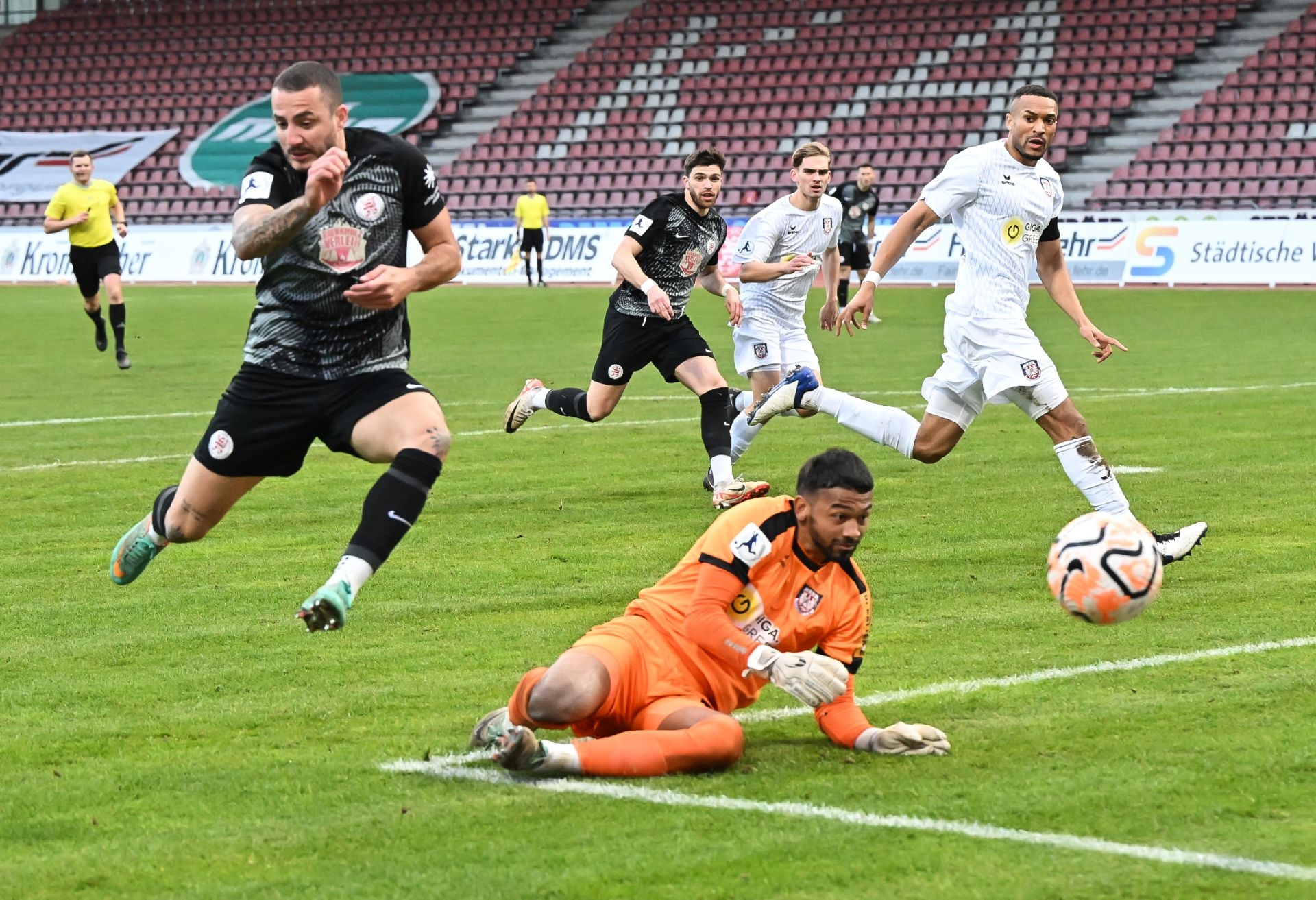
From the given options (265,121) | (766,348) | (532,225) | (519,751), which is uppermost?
(519,751)

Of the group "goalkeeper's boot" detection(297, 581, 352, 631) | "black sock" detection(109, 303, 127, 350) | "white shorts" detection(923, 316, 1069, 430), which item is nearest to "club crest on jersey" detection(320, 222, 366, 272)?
"goalkeeper's boot" detection(297, 581, 352, 631)

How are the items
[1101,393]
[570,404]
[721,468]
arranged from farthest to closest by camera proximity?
[1101,393], [570,404], [721,468]

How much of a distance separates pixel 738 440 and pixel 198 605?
14.6 ft

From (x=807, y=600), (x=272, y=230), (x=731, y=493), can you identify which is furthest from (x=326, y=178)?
(x=731, y=493)

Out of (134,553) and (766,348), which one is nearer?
(134,553)

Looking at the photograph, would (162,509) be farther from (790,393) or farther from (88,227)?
(88,227)

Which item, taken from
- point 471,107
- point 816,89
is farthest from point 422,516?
point 471,107

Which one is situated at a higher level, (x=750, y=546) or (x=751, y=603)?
(x=750, y=546)

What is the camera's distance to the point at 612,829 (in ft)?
15.0

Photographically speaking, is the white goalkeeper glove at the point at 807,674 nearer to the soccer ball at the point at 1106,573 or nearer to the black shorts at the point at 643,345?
the soccer ball at the point at 1106,573

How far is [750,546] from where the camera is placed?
522cm

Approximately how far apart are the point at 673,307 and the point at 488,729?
6.08 meters

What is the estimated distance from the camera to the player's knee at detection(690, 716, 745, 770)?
5.07m

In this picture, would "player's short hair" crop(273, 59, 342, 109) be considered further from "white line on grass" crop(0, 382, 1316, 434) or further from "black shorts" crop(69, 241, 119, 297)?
"black shorts" crop(69, 241, 119, 297)
